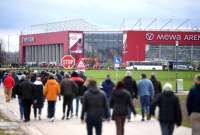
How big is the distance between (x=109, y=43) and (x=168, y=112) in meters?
144

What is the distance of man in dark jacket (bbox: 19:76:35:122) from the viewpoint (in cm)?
2384

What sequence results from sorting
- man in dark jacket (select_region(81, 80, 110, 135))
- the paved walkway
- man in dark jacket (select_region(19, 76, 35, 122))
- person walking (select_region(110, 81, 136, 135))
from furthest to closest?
man in dark jacket (select_region(19, 76, 35, 122)) < the paved walkway < person walking (select_region(110, 81, 136, 135)) < man in dark jacket (select_region(81, 80, 110, 135))

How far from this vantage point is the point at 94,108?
47.5ft

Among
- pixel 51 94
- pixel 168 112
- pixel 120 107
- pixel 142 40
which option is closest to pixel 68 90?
pixel 51 94

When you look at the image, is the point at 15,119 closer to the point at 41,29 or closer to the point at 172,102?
the point at 172,102

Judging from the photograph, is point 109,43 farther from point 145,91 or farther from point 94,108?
point 94,108

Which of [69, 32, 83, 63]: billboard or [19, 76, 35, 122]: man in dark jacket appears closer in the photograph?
[19, 76, 35, 122]: man in dark jacket

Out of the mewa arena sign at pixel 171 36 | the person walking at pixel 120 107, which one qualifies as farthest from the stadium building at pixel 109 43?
the person walking at pixel 120 107

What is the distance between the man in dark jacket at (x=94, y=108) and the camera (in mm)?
14406

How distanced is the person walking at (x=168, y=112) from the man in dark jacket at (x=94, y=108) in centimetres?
128

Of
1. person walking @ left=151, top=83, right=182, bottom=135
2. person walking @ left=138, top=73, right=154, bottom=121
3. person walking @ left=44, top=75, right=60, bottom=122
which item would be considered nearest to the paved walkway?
person walking @ left=44, top=75, right=60, bottom=122

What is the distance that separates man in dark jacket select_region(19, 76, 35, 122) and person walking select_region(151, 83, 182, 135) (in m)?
9.94

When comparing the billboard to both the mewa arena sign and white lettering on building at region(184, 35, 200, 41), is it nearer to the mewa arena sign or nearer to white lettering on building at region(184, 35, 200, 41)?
the mewa arena sign

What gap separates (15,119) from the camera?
997 inches
